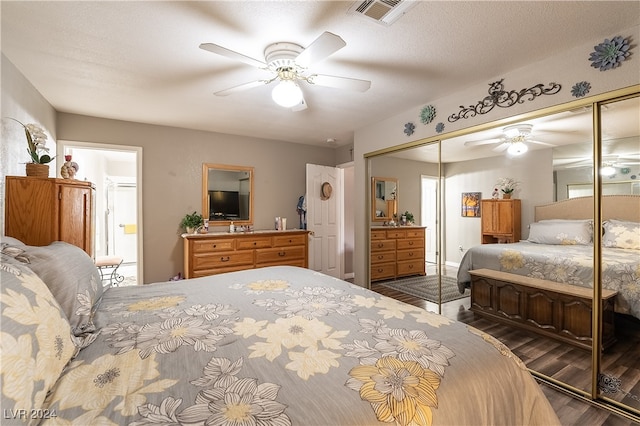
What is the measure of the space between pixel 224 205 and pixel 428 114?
3.10 meters

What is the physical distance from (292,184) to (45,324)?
4.22 meters

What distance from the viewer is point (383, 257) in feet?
12.9

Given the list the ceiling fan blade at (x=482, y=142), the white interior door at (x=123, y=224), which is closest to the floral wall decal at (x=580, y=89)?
the ceiling fan blade at (x=482, y=142)

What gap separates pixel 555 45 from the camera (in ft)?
6.69

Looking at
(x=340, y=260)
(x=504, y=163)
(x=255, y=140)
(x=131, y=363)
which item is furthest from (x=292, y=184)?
(x=131, y=363)

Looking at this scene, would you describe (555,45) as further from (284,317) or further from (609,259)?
(284,317)

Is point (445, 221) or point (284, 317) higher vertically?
point (445, 221)

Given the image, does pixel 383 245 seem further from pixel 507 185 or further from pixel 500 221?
pixel 507 185

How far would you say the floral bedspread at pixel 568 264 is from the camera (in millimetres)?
1892

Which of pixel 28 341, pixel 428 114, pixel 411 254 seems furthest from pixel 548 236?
pixel 28 341

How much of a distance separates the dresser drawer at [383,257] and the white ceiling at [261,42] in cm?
187

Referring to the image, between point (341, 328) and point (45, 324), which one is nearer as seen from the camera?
point (45, 324)

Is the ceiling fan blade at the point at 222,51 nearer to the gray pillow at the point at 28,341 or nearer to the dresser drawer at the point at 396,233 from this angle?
the gray pillow at the point at 28,341

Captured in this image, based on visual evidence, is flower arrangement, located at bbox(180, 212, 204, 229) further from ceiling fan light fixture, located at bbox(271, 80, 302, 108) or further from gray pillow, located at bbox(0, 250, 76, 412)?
gray pillow, located at bbox(0, 250, 76, 412)
